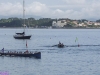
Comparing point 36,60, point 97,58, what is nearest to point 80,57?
point 97,58

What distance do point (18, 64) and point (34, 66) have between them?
13.5 ft

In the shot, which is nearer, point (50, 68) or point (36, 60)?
point (50, 68)

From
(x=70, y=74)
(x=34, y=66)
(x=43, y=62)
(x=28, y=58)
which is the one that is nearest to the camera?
(x=70, y=74)

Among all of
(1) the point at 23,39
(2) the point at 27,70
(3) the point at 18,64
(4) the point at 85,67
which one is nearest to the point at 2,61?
(3) the point at 18,64

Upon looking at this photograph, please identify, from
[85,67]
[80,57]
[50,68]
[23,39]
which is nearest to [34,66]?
[50,68]

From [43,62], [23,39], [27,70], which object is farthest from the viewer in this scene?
[23,39]

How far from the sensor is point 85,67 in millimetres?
68750

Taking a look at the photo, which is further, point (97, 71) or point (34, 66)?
point (34, 66)

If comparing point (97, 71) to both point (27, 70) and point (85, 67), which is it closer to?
point (85, 67)

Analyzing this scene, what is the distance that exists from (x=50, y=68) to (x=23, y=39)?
312ft

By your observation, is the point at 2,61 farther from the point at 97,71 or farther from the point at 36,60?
the point at 97,71

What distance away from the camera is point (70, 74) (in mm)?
61219

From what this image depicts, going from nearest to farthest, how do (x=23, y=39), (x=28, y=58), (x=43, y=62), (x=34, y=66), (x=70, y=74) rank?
(x=70, y=74), (x=34, y=66), (x=43, y=62), (x=28, y=58), (x=23, y=39)

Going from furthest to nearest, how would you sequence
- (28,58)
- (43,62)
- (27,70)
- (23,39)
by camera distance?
(23,39) < (28,58) < (43,62) < (27,70)
